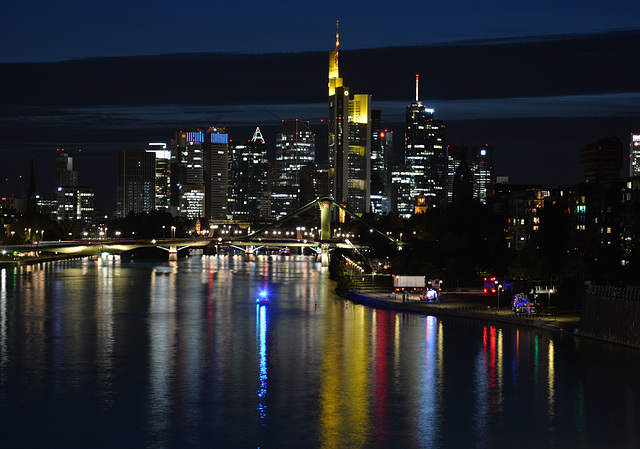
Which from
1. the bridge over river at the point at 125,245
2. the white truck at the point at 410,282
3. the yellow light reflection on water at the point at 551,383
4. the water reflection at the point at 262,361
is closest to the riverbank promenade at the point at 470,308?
the white truck at the point at 410,282

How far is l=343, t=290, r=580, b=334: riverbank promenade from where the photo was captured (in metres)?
51.3

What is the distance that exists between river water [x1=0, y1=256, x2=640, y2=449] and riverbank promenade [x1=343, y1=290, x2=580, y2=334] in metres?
1.33

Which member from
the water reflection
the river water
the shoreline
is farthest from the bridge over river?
the river water

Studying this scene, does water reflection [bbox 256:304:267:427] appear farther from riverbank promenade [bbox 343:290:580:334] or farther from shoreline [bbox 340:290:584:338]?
riverbank promenade [bbox 343:290:580:334]

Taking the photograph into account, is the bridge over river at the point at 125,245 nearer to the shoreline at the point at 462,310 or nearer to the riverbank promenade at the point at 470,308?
the shoreline at the point at 462,310

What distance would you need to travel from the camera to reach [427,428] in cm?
3038

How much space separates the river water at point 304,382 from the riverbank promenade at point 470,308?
1.33 metres

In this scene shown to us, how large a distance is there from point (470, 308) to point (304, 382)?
81.6ft

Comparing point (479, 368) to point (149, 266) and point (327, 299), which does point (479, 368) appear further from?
point (149, 266)

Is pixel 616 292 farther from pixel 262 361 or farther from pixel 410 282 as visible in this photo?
pixel 410 282

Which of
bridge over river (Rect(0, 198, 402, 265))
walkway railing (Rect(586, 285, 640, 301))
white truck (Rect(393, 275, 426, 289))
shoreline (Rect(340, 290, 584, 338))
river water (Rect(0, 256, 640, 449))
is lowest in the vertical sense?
river water (Rect(0, 256, 640, 449))

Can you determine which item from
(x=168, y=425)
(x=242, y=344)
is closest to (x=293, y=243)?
(x=242, y=344)

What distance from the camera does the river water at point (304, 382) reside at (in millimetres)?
29562

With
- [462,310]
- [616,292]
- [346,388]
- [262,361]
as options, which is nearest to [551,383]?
[346,388]
